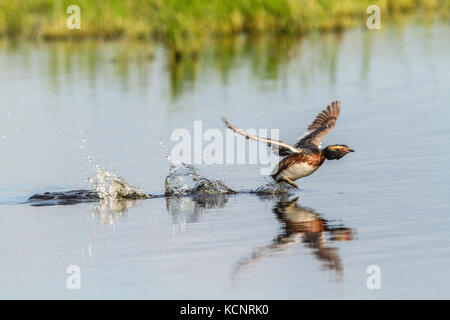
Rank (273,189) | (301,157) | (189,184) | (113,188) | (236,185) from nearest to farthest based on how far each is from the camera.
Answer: (301,157), (273,189), (113,188), (236,185), (189,184)

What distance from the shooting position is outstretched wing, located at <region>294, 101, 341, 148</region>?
11.9 metres

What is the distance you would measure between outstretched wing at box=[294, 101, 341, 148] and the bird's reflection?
137 centimetres

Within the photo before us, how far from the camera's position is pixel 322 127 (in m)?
12.3

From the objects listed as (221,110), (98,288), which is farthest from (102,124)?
(98,288)

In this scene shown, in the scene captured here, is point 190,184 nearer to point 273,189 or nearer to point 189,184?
point 189,184

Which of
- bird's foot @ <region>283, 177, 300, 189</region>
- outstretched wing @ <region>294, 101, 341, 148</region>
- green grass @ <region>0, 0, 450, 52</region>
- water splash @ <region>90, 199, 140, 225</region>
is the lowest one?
water splash @ <region>90, 199, 140, 225</region>

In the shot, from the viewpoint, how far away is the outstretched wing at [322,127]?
11.9m

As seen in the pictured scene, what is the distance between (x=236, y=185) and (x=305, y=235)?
280 cm

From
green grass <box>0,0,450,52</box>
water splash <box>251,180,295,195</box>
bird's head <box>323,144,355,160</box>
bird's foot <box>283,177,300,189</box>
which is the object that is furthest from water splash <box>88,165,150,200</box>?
green grass <box>0,0,450,52</box>

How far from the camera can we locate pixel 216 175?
12.4 meters

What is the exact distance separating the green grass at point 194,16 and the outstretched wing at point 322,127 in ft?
45.9

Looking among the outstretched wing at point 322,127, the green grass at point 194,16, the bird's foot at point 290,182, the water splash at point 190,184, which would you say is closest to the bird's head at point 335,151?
the bird's foot at point 290,182

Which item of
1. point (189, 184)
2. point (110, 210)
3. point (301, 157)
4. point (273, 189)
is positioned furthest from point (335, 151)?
point (110, 210)

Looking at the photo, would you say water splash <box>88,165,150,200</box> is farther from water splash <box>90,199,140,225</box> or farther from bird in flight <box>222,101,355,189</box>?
bird in flight <box>222,101,355,189</box>
